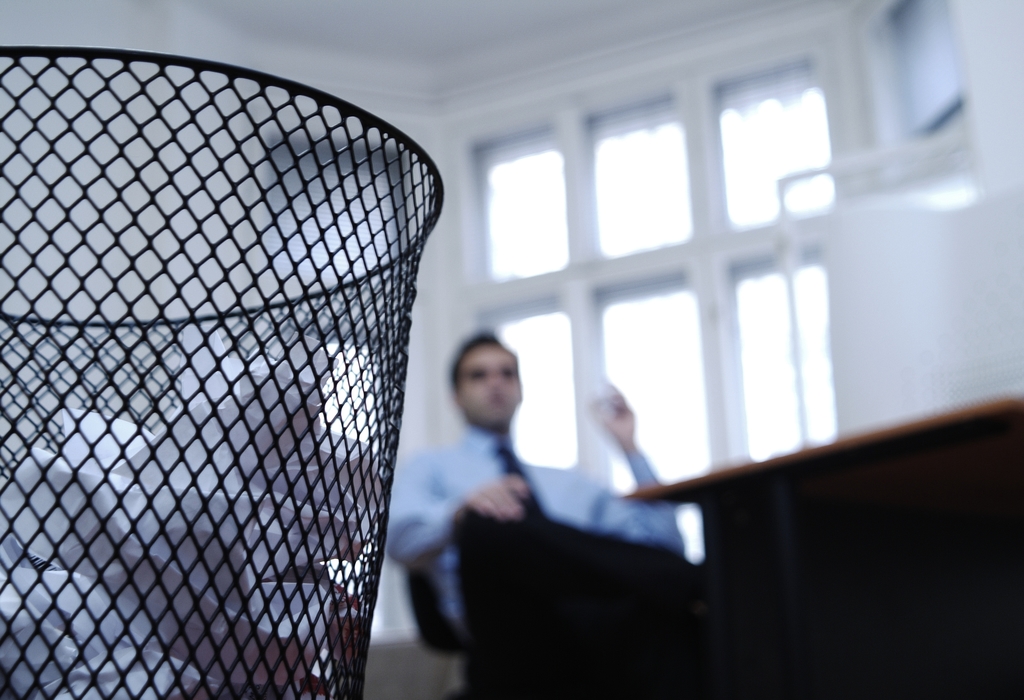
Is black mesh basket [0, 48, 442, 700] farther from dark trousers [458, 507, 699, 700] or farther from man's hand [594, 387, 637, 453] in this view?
man's hand [594, 387, 637, 453]

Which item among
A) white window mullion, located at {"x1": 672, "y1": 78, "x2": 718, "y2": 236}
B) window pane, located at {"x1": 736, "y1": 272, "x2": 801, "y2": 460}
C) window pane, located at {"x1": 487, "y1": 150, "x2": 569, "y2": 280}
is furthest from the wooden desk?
window pane, located at {"x1": 487, "y1": 150, "x2": 569, "y2": 280}

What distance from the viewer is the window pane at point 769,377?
10.5ft

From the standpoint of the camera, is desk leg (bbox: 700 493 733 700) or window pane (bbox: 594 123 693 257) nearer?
desk leg (bbox: 700 493 733 700)

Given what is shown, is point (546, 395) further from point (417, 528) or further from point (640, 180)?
point (417, 528)

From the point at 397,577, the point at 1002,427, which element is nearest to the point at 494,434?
the point at 397,577

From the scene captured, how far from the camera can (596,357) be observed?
138 inches

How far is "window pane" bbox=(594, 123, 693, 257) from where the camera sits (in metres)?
3.60

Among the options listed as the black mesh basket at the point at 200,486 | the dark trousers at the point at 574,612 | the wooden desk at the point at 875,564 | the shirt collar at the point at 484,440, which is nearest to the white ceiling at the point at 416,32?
the shirt collar at the point at 484,440

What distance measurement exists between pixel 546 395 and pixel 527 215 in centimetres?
76

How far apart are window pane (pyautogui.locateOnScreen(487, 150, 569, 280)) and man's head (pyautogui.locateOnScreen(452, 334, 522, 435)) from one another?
4.35ft

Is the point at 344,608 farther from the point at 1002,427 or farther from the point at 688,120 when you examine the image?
the point at 688,120

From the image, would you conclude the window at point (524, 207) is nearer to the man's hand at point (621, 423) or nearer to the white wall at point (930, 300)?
the man's hand at point (621, 423)

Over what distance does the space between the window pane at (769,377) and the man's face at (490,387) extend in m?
1.16

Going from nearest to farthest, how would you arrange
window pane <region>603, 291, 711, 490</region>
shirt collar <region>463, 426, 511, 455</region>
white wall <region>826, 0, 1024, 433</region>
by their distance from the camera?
white wall <region>826, 0, 1024, 433</region>, shirt collar <region>463, 426, 511, 455</region>, window pane <region>603, 291, 711, 490</region>
